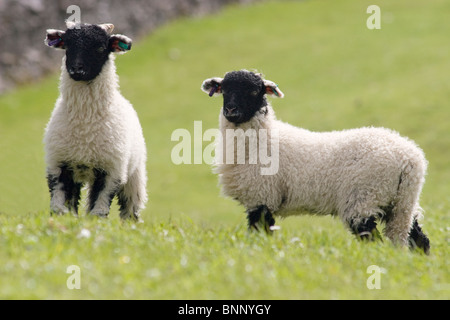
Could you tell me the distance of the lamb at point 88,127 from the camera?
30.9 feet

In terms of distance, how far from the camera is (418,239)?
9.34m

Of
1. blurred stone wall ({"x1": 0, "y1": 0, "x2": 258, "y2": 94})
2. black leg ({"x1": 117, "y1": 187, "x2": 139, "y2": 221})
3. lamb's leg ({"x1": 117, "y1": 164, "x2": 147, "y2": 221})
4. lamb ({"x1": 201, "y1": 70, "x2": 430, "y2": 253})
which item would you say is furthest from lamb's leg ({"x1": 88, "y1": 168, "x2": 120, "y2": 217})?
blurred stone wall ({"x1": 0, "y1": 0, "x2": 258, "y2": 94})

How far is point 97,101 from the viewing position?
980 cm

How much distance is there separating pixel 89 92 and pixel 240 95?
2.01 metres

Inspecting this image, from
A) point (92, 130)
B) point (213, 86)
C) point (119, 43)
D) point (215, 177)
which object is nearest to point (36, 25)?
point (215, 177)

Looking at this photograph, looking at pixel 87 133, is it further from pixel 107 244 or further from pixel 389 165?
pixel 389 165

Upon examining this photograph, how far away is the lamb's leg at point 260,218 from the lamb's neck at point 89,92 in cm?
242

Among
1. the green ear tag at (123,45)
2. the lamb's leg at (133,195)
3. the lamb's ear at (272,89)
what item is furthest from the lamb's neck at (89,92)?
the lamb's ear at (272,89)

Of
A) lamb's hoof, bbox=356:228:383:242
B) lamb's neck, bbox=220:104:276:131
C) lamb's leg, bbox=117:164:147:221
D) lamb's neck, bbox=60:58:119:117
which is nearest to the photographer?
lamb's hoof, bbox=356:228:383:242

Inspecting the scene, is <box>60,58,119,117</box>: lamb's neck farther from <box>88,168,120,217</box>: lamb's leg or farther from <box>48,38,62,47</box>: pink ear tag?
<box>88,168,120,217</box>: lamb's leg

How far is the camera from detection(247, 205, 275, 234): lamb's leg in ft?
30.4

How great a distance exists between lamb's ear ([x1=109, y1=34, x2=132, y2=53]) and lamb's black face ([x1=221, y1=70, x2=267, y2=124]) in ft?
4.40

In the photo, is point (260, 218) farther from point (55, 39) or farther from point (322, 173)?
point (55, 39)
